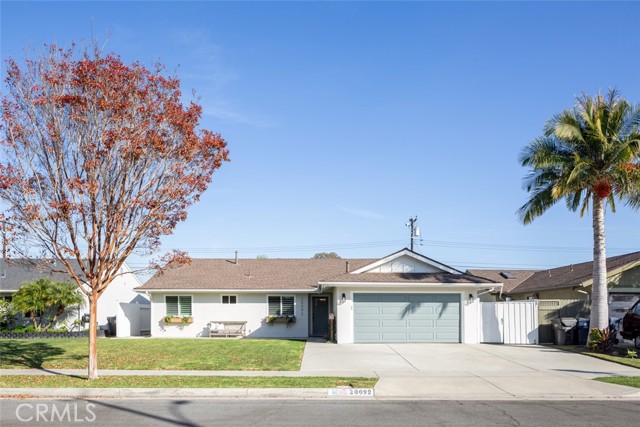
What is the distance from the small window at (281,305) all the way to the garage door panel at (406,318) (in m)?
5.65

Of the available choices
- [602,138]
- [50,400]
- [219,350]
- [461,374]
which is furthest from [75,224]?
[602,138]

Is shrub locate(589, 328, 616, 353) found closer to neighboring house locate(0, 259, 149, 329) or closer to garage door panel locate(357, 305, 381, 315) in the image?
garage door panel locate(357, 305, 381, 315)

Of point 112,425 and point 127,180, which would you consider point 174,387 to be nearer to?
point 112,425

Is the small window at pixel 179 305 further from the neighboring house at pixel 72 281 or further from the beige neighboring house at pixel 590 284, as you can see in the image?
the beige neighboring house at pixel 590 284

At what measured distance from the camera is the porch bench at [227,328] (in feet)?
101

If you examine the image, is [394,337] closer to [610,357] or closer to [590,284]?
[610,357]

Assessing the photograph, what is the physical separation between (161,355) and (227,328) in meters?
10.5

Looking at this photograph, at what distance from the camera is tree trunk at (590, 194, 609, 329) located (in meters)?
22.3

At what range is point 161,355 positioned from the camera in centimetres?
2048

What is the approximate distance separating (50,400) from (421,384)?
8.19 meters

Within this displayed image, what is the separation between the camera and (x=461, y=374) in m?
16.6

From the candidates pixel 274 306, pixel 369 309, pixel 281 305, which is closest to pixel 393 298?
pixel 369 309

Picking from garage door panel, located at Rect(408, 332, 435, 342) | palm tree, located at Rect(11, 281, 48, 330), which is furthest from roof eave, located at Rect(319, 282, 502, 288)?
palm tree, located at Rect(11, 281, 48, 330)

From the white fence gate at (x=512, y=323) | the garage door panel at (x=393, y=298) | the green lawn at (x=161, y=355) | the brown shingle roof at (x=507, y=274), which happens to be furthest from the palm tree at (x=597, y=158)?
the brown shingle roof at (x=507, y=274)
